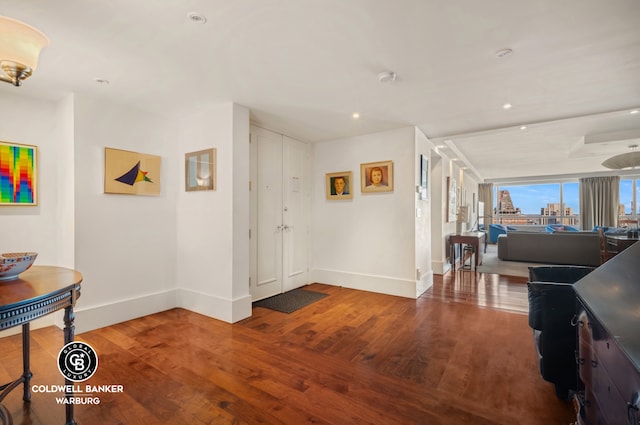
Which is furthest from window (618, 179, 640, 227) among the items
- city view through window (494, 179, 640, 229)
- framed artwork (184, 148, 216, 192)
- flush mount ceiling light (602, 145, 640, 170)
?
framed artwork (184, 148, 216, 192)

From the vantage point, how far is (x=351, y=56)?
7.13 feet

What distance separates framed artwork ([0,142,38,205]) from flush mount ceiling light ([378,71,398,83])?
3391mm

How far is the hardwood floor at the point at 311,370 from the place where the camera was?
5.55 feet

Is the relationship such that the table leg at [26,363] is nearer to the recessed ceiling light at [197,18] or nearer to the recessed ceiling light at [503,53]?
the recessed ceiling light at [197,18]

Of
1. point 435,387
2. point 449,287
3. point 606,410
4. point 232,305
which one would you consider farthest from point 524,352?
point 232,305

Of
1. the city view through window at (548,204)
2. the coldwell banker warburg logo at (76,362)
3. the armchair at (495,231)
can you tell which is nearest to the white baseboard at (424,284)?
the coldwell banker warburg logo at (76,362)

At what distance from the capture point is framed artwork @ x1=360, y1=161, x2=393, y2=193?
4176mm

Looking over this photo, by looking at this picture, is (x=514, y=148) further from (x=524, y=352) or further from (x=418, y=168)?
(x=524, y=352)

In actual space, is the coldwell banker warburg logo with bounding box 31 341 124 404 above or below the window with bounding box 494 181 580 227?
below

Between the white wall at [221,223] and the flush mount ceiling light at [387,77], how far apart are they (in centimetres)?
155

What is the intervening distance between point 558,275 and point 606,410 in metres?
1.43

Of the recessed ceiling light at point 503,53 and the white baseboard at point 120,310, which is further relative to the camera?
the white baseboard at point 120,310

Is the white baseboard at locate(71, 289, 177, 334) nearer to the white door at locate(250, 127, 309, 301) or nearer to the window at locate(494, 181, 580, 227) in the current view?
the white door at locate(250, 127, 309, 301)

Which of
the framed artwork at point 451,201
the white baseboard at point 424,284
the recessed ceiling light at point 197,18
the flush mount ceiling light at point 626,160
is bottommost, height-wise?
the white baseboard at point 424,284
